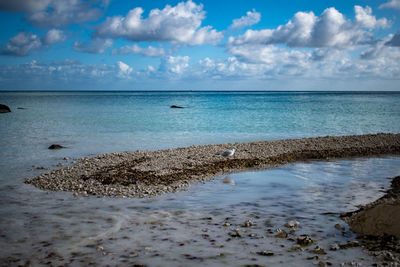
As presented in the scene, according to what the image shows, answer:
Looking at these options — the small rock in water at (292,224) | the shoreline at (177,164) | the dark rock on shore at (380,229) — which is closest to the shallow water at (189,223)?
the small rock in water at (292,224)

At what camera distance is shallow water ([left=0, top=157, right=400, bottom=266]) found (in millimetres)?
6098

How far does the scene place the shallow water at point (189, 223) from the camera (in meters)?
6.10

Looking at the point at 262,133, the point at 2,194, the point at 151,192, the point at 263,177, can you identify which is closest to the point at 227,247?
the point at 151,192

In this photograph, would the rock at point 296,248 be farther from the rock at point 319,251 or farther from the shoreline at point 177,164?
the shoreline at point 177,164

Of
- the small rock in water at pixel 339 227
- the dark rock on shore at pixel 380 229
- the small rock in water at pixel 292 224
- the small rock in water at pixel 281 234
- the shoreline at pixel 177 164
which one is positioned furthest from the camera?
the shoreline at pixel 177 164

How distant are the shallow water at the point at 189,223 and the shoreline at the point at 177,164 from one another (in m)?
0.69

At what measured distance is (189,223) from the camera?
781 cm

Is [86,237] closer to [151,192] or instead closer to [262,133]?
[151,192]

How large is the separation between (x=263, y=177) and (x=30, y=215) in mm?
8409

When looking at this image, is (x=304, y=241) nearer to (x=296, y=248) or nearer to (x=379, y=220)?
(x=296, y=248)

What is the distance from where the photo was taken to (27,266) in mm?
5785

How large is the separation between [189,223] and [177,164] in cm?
Result: 639

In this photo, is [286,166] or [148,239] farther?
[286,166]

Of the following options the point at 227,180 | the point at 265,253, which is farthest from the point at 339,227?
the point at 227,180
